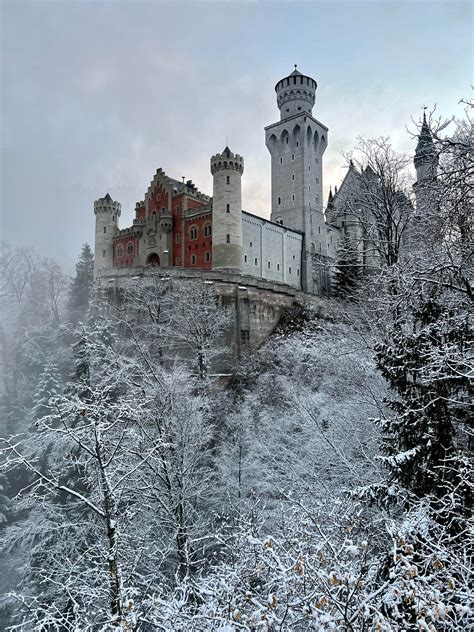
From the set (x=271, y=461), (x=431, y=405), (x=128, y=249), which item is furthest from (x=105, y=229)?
(x=431, y=405)

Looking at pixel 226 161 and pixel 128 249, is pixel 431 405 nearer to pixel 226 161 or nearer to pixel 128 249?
pixel 226 161

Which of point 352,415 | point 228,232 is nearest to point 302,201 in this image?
point 228,232

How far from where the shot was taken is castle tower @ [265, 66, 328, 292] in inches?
2094

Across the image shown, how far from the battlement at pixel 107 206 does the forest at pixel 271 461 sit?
53.1 feet

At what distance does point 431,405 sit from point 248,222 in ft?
127

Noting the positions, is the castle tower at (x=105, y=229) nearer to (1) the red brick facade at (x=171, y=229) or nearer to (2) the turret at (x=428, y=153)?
(1) the red brick facade at (x=171, y=229)

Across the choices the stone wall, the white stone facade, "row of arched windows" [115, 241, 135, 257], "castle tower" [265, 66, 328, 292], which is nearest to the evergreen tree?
"row of arched windows" [115, 241, 135, 257]

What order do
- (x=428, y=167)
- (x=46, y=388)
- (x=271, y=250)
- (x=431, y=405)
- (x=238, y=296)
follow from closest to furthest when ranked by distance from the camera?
(x=431, y=405)
(x=428, y=167)
(x=46, y=388)
(x=238, y=296)
(x=271, y=250)

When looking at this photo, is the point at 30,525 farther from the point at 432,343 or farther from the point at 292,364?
the point at 432,343

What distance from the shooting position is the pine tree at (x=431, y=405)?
23.2 feet

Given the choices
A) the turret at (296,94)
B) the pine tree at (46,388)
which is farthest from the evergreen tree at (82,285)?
the turret at (296,94)

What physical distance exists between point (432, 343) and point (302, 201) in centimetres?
4700

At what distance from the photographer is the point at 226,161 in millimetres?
41719

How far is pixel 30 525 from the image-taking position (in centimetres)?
1977
